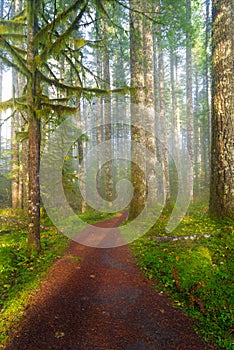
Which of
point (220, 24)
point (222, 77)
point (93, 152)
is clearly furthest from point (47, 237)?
point (93, 152)

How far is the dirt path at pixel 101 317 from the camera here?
3.25m

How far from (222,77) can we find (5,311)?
802 centimetres

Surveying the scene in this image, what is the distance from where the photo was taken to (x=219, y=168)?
6.76 m

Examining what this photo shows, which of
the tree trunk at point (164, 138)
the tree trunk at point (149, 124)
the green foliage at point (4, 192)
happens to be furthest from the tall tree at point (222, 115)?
the green foliage at point (4, 192)

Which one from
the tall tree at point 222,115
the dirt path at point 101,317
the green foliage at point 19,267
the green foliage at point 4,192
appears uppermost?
the tall tree at point 222,115

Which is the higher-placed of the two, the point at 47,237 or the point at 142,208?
the point at 142,208

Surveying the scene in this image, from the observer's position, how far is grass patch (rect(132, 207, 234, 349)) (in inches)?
142

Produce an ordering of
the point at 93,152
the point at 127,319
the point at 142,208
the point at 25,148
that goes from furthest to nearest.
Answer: the point at 93,152 → the point at 25,148 → the point at 142,208 → the point at 127,319

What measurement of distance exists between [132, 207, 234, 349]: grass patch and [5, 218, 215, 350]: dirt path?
0.86 feet

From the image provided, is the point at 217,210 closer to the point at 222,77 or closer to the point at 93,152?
the point at 222,77

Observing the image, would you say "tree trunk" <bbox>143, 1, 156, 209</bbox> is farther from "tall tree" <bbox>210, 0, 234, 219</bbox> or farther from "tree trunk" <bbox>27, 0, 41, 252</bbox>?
"tree trunk" <bbox>27, 0, 41, 252</bbox>

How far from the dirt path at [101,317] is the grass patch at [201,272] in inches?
10.4

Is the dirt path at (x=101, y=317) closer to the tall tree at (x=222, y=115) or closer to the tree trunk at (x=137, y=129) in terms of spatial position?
the tall tree at (x=222, y=115)

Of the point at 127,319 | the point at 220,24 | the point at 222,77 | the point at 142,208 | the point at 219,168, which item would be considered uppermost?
the point at 220,24
